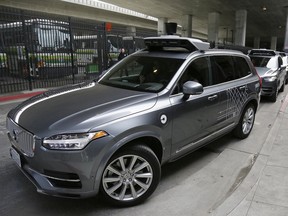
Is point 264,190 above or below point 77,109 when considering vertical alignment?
below

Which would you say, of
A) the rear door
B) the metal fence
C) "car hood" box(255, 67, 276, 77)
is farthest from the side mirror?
the metal fence

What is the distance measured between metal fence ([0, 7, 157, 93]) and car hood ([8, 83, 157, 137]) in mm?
7783

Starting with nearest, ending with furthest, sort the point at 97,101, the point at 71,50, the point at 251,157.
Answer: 1. the point at 97,101
2. the point at 251,157
3. the point at 71,50

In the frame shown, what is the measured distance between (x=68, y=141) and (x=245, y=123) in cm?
396

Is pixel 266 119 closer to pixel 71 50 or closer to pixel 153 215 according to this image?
pixel 153 215

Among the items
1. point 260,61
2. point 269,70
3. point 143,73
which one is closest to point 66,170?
point 143,73

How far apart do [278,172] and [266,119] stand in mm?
3561

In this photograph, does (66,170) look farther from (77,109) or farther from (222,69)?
(222,69)

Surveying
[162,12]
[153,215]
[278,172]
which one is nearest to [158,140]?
[153,215]

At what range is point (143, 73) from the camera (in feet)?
13.4

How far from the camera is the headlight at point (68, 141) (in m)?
2.66

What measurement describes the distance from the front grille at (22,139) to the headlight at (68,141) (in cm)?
22

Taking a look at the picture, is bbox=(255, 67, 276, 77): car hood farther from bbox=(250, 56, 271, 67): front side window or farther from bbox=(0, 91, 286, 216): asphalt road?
A: bbox=(0, 91, 286, 216): asphalt road

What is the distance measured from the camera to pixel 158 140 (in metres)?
3.30
